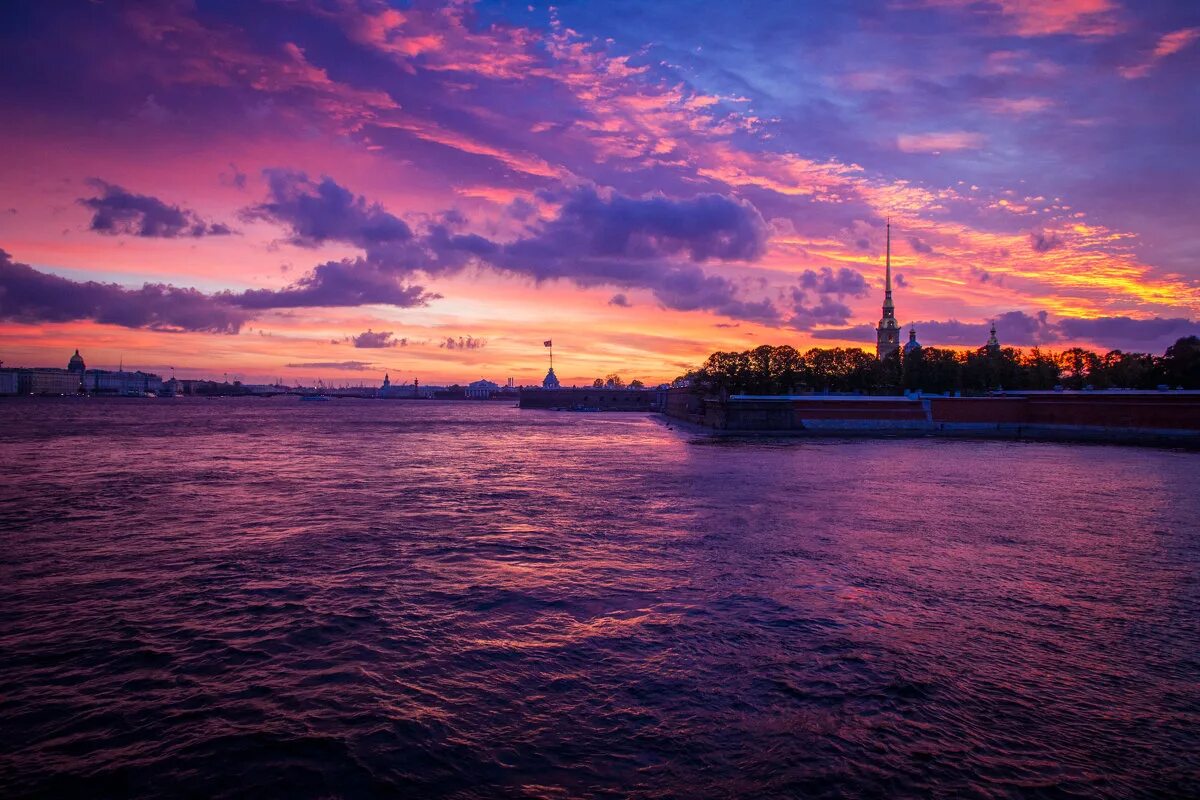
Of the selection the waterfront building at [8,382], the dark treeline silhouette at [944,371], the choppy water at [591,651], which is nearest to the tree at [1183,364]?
the dark treeline silhouette at [944,371]

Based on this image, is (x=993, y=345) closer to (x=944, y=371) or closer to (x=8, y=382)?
(x=944, y=371)

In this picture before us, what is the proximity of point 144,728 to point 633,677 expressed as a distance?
438 centimetres

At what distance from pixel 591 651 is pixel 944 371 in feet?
265

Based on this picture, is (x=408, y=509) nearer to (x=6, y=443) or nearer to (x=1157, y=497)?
(x=1157, y=497)

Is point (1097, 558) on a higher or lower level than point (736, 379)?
lower

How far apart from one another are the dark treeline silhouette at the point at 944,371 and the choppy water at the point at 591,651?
62.5 m

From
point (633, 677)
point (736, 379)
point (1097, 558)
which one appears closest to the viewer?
point (633, 677)

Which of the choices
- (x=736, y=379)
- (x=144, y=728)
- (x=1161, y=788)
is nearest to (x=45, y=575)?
(x=144, y=728)

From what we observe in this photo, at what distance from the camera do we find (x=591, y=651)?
7.49 m

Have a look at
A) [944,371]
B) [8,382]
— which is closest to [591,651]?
[944,371]

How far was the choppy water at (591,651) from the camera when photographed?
524 cm

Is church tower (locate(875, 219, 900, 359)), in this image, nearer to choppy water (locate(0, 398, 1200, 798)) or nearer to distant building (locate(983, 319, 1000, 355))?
distant building (locate(983, 319, 1000, 355))

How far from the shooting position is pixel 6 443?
36.9 m

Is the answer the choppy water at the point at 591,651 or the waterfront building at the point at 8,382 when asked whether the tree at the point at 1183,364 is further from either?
the waterfront building at the point at 8,382
